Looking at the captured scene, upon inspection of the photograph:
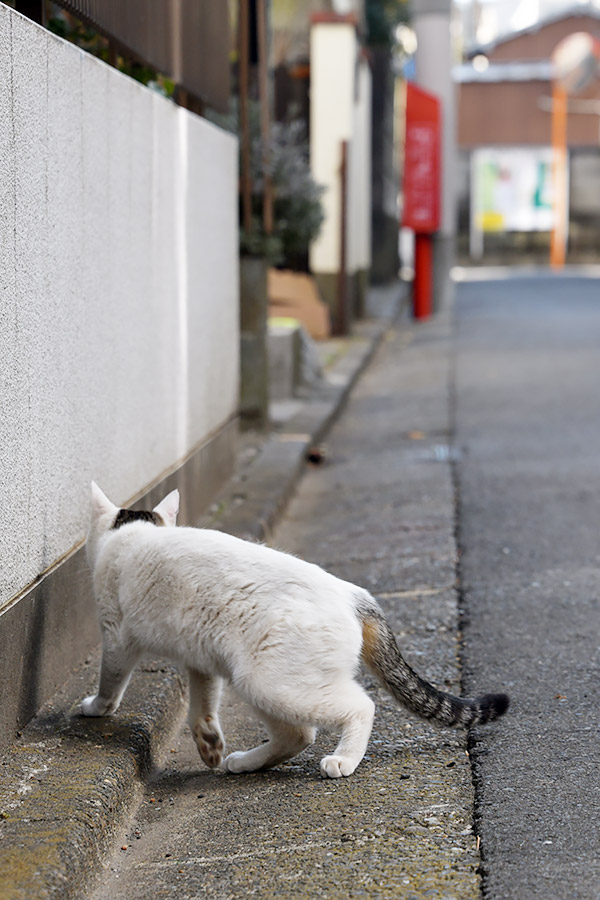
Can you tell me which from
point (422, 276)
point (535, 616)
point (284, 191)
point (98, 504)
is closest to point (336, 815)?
point (98, 504)

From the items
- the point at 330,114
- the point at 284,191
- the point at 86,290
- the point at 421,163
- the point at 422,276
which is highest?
the point at 330,114

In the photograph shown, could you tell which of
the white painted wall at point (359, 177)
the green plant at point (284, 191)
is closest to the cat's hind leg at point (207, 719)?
the green plant at point (284, 191)

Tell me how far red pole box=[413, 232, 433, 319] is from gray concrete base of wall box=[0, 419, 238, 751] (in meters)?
13.6

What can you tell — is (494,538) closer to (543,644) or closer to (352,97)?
(543,644)

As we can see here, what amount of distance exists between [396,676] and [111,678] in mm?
837

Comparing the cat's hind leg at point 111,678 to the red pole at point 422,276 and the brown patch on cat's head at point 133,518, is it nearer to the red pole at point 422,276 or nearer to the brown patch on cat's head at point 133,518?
the brown patch on cat's head at point 133,518

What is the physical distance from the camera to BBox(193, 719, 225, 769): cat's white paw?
11.2 feet

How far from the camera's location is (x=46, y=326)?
354 cm

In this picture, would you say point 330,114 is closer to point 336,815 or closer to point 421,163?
point 421,163

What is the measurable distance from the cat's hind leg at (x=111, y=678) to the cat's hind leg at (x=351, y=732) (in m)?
0.65

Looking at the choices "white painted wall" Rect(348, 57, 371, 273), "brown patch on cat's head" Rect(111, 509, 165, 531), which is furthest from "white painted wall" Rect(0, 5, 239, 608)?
"white painted wall" Rect(348, 57, 371, 273)

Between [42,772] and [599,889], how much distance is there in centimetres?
144

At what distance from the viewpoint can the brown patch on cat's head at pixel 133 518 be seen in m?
3.63

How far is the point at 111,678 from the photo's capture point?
136 inches
